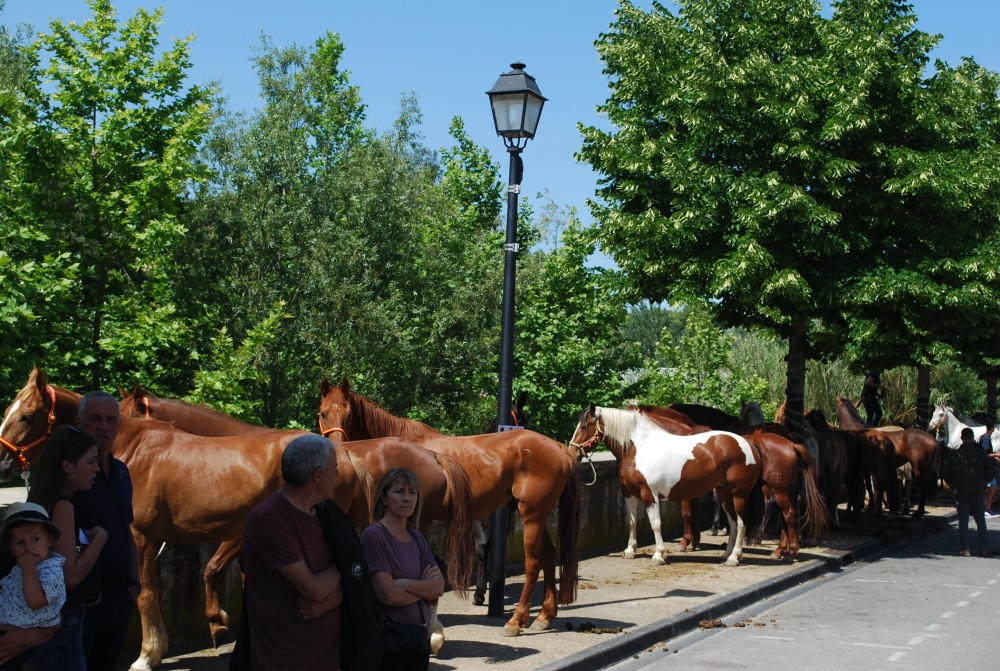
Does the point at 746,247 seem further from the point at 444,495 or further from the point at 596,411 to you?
the point at 444,495

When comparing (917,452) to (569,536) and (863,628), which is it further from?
(569,536)

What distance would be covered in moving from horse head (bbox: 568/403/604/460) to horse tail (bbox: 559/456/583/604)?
4151 millimetres

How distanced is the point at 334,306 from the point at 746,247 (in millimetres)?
10633

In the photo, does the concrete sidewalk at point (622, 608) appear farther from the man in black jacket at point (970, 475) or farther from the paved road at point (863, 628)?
the man in black jacket at point (970, 475)

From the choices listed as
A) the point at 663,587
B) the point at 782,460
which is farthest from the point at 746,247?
the point at 663,587

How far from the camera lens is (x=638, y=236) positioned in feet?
62.4

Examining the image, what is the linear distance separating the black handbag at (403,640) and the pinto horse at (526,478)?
497 centimetres

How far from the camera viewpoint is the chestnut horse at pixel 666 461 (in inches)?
589

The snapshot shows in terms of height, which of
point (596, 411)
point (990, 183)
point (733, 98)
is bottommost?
point (596, 411)

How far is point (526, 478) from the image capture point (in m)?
10.4

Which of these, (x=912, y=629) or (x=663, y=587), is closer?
(x=912, y=629)

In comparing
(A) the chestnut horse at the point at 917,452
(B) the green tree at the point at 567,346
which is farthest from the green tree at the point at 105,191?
(A) the chestnut horse at the point at 917,452

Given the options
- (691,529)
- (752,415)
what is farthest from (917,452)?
(691,529)

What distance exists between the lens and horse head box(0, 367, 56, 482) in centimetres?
802
